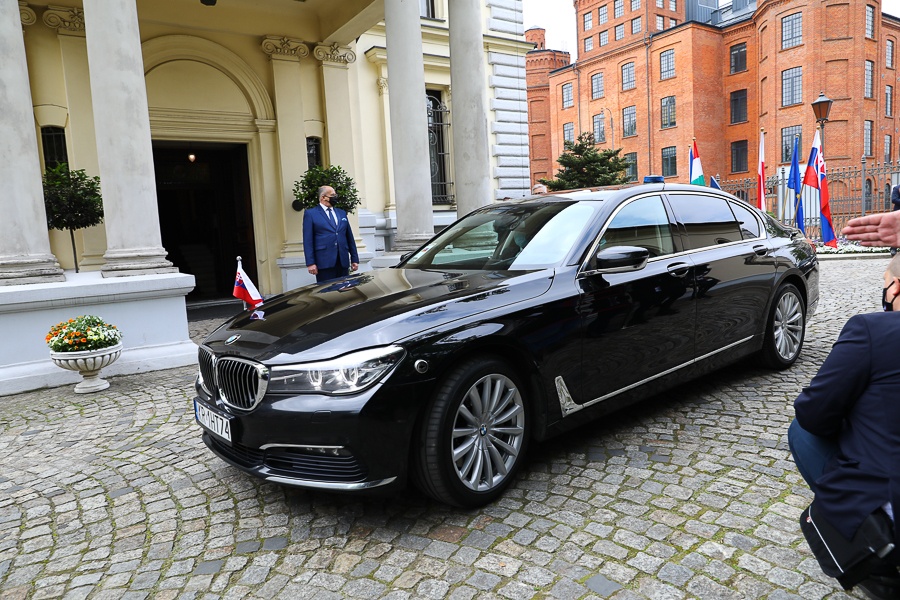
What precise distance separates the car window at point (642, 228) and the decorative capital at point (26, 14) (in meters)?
10.9

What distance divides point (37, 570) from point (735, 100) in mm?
53397

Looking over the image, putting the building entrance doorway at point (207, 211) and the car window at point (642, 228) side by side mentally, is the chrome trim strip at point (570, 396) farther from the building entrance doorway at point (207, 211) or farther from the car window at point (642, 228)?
the building entrance doorway at point (207, 211)

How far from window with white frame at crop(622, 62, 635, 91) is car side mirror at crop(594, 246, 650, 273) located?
51.6 m

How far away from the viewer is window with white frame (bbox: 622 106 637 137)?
5072cm

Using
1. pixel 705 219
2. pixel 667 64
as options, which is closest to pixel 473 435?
pixel 705 219

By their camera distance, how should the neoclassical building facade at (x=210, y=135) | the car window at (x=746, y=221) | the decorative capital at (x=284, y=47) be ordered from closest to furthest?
the car window at (x=746, y=221) < the neoclassical building facade at (x=210, y=135) < the decorative capital at (x=284, y=47)

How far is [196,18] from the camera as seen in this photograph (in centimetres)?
1216

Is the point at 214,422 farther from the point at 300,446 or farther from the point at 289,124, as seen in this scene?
the point at 289,124

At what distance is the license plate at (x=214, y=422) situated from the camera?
3.30 metres

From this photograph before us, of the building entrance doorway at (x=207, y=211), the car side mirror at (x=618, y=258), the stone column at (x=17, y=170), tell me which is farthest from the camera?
the building entrance doorway at (x=207, y=211)

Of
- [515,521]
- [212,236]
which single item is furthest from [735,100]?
[515,521]

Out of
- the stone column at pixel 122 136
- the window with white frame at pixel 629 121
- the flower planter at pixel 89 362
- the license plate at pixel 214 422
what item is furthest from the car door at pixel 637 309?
the window with white frame at pixel 629 121

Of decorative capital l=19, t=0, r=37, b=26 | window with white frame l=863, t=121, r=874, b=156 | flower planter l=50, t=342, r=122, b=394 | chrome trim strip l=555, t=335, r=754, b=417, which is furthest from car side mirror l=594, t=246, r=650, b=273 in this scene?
window with white frame l=863, t=121, r=874, b=156

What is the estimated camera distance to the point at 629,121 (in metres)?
51.1
